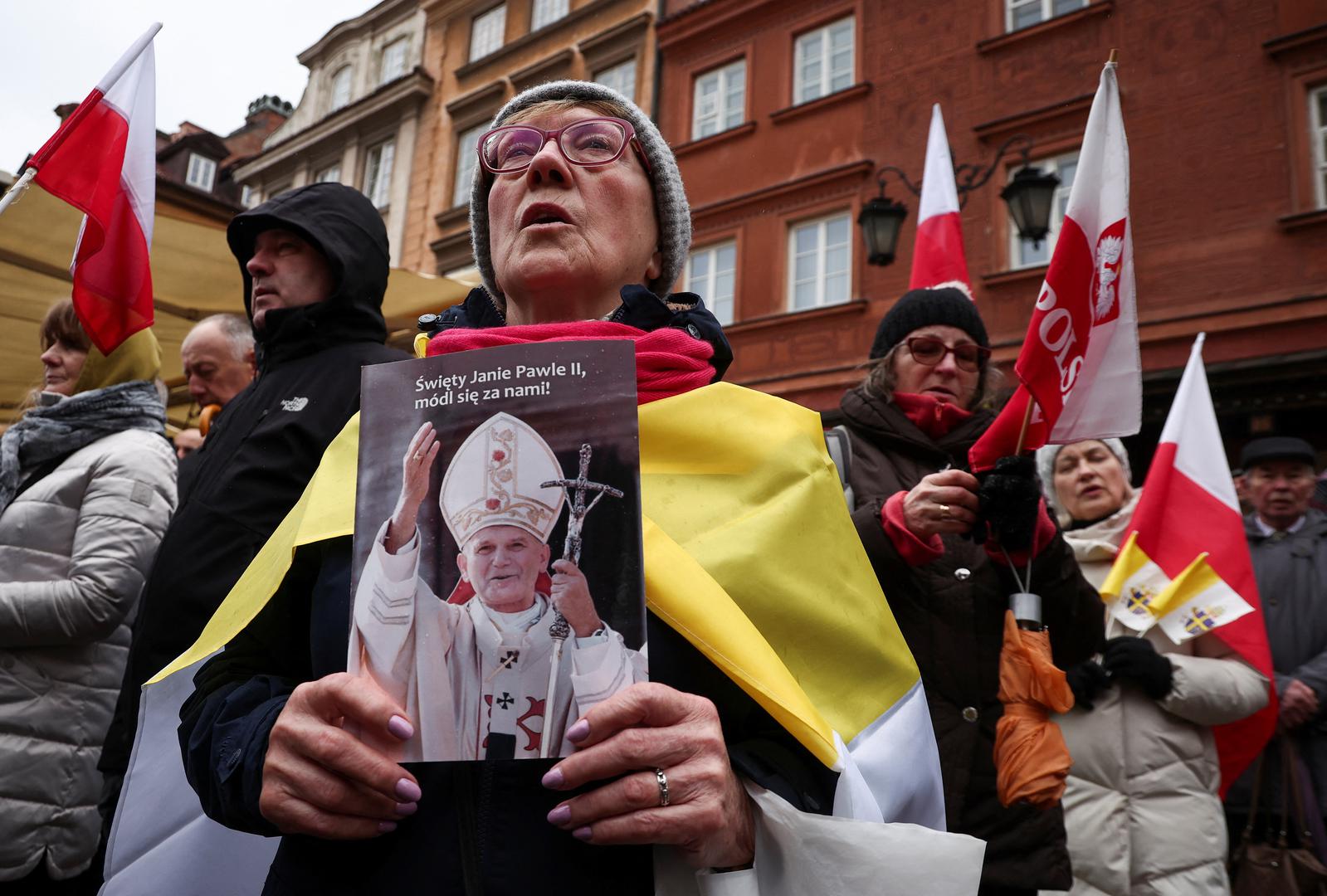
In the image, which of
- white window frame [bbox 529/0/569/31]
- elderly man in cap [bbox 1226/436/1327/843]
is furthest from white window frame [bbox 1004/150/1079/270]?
white window frame [bbox 529/0/569/31]

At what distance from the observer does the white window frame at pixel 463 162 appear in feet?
60.8

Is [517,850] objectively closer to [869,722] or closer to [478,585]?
[478,585]

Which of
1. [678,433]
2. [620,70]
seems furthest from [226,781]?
[620,70]

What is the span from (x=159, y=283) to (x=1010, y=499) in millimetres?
5625

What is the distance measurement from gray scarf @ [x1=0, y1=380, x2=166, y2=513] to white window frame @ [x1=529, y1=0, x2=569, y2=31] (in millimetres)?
16578

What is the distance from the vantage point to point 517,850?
112 cm

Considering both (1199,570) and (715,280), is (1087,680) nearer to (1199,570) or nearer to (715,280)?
(1199,570)

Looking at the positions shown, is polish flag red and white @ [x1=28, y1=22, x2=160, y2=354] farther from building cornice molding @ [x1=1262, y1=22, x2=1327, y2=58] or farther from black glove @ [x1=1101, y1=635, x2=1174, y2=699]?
building cornice molding @ [x1=1262, y1=22, x2=1327, y2=58]

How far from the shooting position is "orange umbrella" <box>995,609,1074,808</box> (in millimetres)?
1986

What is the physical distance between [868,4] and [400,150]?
10.7m

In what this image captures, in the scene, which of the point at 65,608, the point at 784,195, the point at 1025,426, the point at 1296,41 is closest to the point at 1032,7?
the point at 1296,41

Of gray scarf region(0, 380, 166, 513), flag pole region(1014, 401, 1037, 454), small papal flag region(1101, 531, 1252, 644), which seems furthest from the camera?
small papal flag region(1101, 531, 1252, 644)

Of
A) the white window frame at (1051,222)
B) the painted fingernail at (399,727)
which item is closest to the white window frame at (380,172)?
the white window frame at (1051,222)

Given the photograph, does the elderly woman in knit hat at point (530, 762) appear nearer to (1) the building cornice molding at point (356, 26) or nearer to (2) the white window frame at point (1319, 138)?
(2) the white window frame at point (1319, 138)
